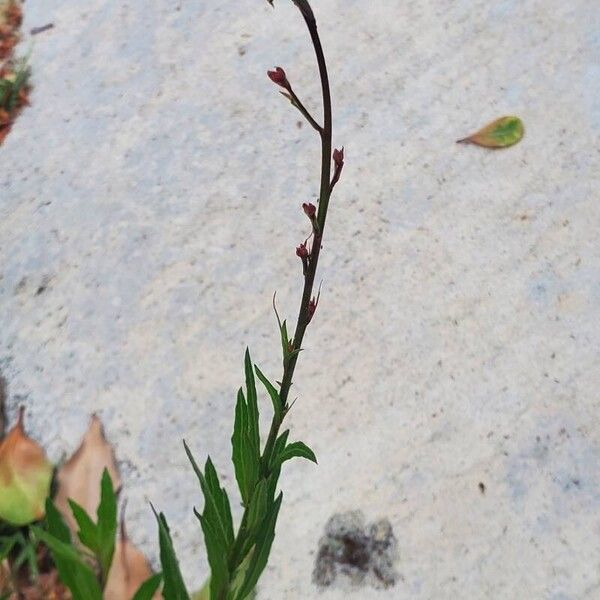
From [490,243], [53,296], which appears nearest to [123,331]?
[53,296]

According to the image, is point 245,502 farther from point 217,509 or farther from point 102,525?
point 102,525

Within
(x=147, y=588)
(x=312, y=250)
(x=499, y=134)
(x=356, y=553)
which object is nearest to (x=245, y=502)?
(x=147, y=588)

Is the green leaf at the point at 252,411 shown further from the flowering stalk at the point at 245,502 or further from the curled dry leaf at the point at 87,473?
the curled dry leaf at the point at 87,473

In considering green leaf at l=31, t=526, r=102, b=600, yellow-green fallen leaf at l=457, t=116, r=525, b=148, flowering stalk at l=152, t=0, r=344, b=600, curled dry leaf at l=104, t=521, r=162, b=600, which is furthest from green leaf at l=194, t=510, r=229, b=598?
yellow-green fallen leaf at l=457, t=116, r=525, b=148

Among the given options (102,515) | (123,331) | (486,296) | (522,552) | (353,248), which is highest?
(102,515)

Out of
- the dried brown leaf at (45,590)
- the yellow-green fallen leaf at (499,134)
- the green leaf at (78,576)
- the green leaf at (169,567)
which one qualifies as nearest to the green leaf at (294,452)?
the green leaf at (169,567)

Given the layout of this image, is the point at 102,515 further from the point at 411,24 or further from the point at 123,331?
the point at 411,24
